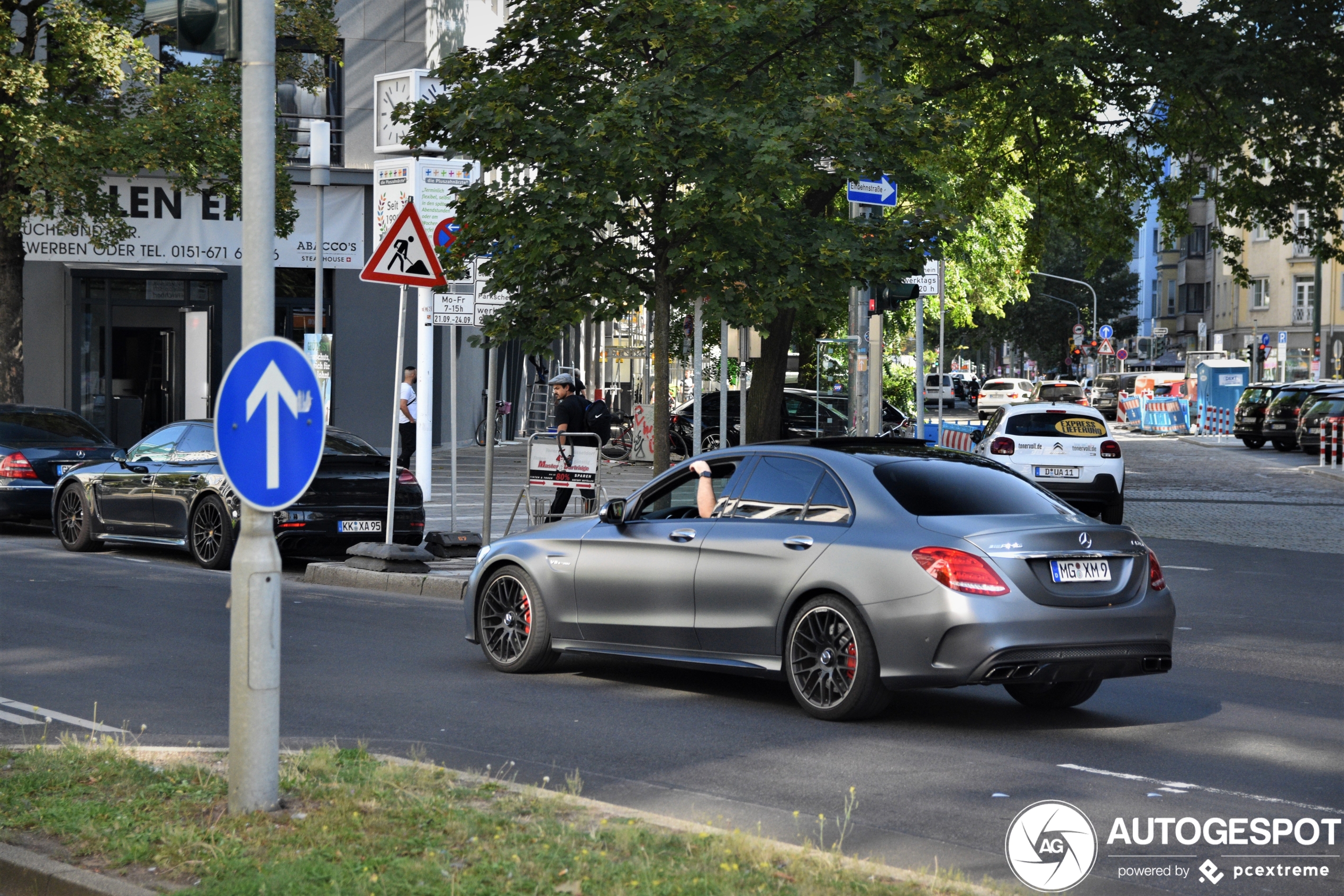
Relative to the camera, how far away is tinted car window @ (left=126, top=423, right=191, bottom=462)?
660 inches

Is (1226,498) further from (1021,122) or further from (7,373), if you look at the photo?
(7,373)

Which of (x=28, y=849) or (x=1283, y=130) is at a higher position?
(x=1283, y=130)

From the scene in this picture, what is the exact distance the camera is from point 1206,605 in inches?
539

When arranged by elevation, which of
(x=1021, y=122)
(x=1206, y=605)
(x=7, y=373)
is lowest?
(x=1206, y=605)

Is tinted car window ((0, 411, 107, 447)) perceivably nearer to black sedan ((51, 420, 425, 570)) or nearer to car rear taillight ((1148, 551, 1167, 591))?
black sedan ((51, 420, 425, 570))

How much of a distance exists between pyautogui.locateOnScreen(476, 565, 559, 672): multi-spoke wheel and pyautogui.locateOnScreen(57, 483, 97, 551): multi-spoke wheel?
8.61 meters

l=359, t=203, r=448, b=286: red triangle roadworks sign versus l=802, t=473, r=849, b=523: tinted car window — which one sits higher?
l=359, t=203, r=448, b=286: red triangle roadworks sign

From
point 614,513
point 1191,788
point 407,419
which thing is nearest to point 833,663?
point 614,513

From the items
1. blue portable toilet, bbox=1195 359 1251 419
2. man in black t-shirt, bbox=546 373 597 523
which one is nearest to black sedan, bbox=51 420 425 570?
man in black t-shirt, bbox=546 373 597 523

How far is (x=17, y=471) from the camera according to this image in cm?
1903

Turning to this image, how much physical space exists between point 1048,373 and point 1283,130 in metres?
91.6

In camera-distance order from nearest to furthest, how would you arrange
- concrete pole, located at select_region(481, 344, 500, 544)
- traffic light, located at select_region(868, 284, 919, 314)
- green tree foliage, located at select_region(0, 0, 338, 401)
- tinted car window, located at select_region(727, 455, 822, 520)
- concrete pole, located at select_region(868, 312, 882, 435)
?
tinted car window, located at select_region(727, 455, 822, 520), concrete pole, located at select_region(481, 344, 500, 544), traffic light, located at select_region(868, 284, 919, 314), green tree foliage, located at select_region(0, 0, 338, 401), concrete pole, located at select_region(868, 312, 882, 435)

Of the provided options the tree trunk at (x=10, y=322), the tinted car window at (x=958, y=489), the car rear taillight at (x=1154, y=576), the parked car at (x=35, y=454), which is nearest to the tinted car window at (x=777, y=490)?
the tinted car window at (x=958, y=489)

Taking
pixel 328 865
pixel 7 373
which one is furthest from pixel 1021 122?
pixel 328 865
